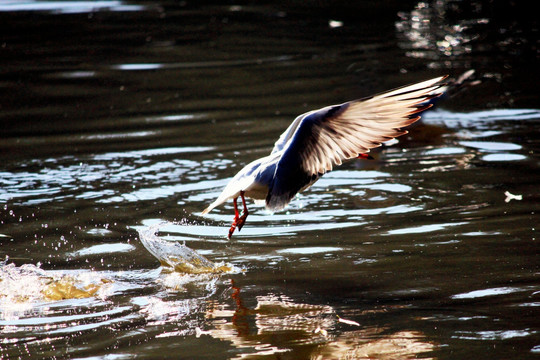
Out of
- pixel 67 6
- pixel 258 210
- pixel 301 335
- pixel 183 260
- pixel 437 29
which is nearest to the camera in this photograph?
pixel 301 335

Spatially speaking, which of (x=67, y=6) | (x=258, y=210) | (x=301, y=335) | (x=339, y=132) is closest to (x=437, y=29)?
(x=67, y=6)

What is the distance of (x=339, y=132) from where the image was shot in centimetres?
462

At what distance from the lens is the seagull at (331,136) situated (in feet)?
14.8

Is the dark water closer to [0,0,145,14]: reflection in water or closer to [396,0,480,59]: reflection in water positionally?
[396,0,480,59]: reflection in water

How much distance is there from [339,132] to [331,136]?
6 cm

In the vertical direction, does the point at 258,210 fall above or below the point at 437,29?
below

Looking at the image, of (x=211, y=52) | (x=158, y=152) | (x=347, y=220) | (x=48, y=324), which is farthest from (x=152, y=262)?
(x=211, y=52)

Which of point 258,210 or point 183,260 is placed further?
point 258,210

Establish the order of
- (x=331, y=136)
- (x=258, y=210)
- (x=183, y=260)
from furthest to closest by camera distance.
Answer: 1. (x=258, y=210)
2. (x=183, y=260)
3. (x=331, y=136)

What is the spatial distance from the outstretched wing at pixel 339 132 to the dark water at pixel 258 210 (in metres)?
0.64

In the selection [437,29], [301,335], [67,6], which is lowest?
[301,335]

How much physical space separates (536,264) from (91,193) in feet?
11.9

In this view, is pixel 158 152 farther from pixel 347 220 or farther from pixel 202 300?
pixel 202 300

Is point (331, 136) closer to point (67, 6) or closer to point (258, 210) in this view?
point (258, 210)
